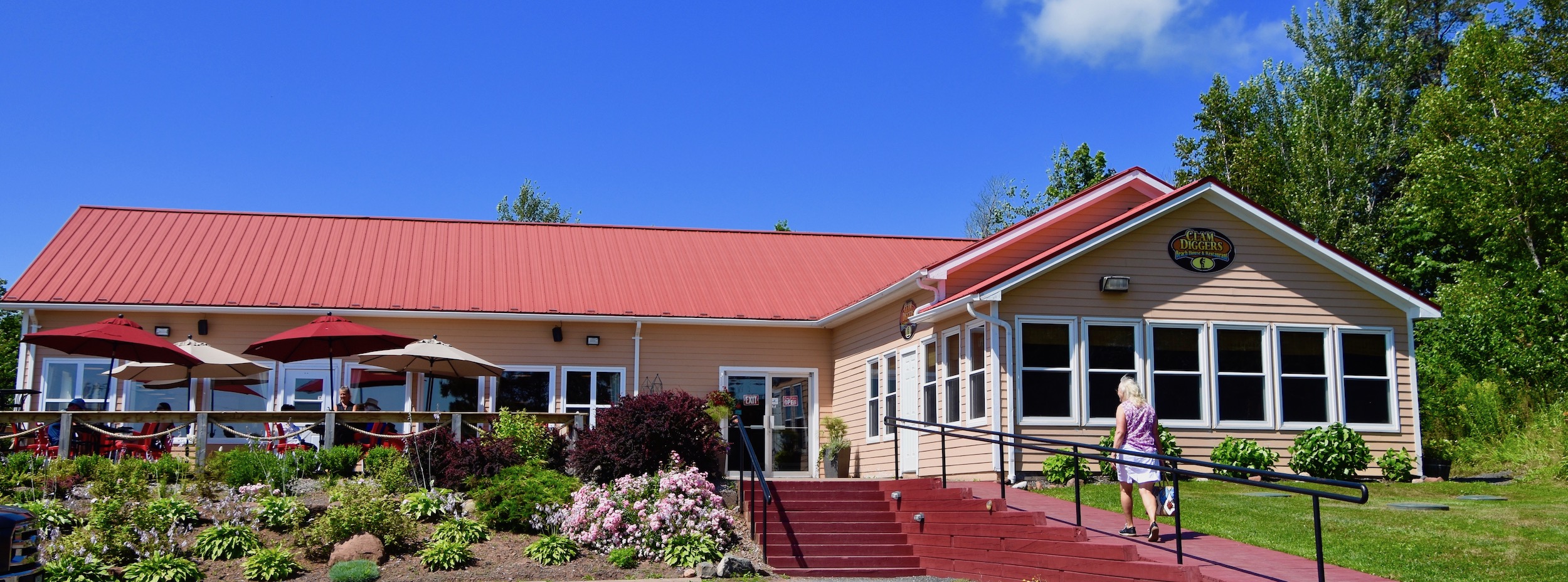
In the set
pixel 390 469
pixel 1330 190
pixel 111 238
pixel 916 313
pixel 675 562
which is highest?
pixel 1330 190

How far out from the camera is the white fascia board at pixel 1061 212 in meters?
16.3

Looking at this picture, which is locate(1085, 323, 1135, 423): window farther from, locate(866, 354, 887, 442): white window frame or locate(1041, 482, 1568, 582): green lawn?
locate(866, 354, 887, 442): white window frame

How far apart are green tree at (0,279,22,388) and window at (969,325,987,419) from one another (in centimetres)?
2811

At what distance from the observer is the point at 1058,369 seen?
15.8 metres

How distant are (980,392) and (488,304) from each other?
28.8 ft

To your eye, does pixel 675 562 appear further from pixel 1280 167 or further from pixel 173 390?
pixel 1280 167

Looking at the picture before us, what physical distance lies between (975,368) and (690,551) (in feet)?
17.8

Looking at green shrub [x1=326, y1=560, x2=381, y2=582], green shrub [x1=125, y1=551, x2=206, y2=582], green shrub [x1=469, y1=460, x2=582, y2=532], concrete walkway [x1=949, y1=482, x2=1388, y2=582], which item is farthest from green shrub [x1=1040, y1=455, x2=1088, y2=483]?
green shrub [x1=125, y1=551, x2=206, y2=582]

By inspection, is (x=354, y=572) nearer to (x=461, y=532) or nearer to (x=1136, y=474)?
(x=461, y=532)

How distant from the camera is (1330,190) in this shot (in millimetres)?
32625

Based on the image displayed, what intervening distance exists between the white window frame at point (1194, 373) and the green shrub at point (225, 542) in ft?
35.7

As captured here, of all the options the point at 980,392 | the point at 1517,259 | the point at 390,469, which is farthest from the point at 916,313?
the point at 1517,259

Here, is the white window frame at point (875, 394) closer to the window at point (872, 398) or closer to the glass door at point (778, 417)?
the window at point (872, 398)

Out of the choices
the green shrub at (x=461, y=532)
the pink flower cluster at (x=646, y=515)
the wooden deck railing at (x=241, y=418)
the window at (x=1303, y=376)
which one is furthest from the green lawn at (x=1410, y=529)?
the wooden deck railing at (x=241, y=418)
